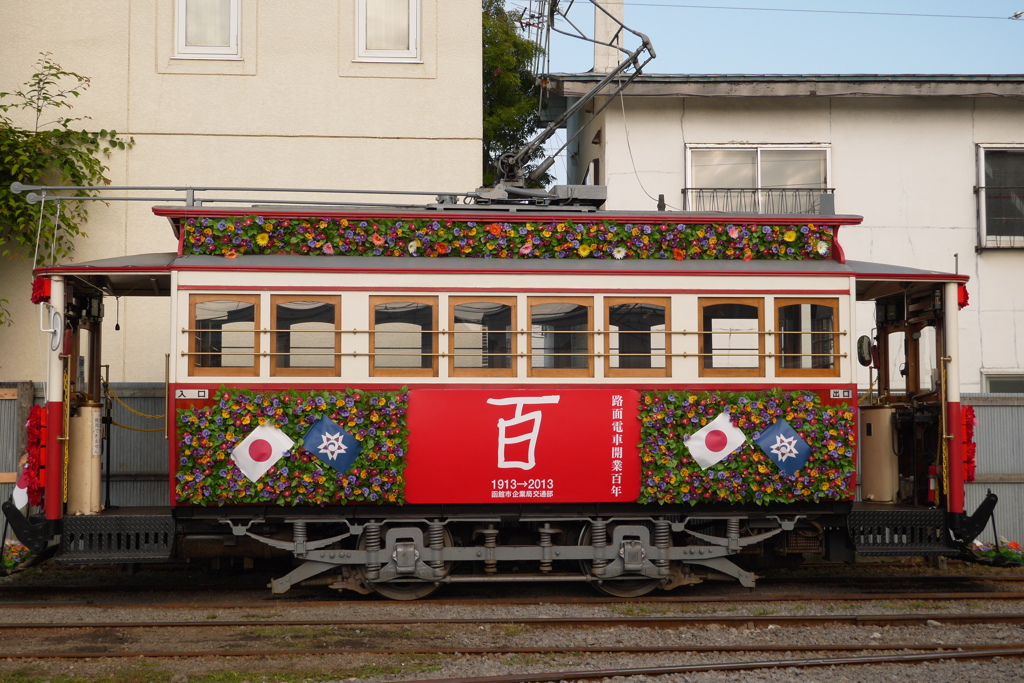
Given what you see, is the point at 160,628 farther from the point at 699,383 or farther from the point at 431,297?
the point at 699,383

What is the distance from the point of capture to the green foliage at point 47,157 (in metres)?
12.4

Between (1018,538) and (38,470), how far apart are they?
10694 mm

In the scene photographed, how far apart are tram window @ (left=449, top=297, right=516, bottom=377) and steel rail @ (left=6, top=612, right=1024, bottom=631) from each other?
2216 mm

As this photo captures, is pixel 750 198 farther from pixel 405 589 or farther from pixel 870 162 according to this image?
pixel 405 589

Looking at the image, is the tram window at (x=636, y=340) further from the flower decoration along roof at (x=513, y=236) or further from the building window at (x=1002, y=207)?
the building window at (x=1002, y=207)

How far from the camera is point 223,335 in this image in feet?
29.2

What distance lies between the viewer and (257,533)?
9.14 meters

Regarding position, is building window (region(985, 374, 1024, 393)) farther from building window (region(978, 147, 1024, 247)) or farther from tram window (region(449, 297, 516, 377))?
tram window (region(449, 297, 516, 377))

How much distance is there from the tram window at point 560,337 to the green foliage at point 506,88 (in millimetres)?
10916

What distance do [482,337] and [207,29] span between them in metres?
7.45

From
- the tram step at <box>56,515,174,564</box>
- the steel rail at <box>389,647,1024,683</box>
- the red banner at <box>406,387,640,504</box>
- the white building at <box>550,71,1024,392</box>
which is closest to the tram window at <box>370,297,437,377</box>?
the red banner at <box>406,387,640,504</box>

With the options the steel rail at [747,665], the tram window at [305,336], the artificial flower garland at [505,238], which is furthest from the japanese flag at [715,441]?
the tram window at [305,336]

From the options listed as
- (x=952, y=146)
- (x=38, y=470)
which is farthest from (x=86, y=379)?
(x=952, y=146)

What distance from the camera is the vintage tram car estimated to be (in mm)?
8828
